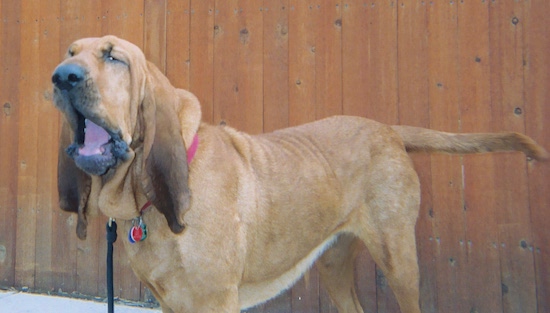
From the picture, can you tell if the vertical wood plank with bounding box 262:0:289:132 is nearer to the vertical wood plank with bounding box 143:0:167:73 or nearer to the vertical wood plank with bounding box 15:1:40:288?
the vertical wood plank with bounding box 143:0:167:73

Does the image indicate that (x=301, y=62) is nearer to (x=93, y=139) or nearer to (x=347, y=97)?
(x=347, y=97)

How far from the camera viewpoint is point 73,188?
8.84 feet

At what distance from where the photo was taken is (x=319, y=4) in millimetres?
4441

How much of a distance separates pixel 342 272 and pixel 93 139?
7.23ft

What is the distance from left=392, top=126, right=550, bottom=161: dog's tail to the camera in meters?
3.29

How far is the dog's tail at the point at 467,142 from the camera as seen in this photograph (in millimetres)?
3293

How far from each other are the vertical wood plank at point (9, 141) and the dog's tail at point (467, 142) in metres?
3.74

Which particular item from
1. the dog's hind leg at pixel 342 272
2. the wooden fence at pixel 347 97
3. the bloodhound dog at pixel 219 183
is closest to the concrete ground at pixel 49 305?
the wooden fence at pixel 347 97

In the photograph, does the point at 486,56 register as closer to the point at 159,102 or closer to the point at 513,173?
the point at 513,173

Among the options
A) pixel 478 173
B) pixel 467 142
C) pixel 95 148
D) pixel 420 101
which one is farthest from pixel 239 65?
pixel 95 148

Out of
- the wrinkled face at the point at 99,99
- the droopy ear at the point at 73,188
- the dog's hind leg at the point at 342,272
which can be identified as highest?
the wrinkled face at the point at 99,99

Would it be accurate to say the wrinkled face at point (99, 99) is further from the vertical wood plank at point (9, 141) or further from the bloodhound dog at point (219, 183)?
the vertical wood plank at point (9, 141)

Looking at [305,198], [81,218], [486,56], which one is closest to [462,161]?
[486,56]

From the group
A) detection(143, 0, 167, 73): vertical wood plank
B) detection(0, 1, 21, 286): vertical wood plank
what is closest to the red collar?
detection(143, 0, 167, 73): vertical wood plank
